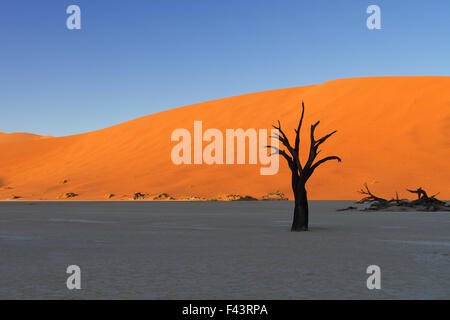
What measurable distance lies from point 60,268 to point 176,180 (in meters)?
53.1

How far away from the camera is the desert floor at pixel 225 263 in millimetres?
7660

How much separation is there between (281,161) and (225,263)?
53.1m

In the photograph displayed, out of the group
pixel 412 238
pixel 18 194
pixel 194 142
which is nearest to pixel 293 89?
pixel 194 142

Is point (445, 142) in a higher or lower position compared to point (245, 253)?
higher

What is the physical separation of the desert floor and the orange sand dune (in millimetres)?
35668

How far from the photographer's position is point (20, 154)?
10094cm

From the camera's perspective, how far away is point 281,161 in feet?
207

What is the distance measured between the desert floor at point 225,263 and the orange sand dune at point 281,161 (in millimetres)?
35668
